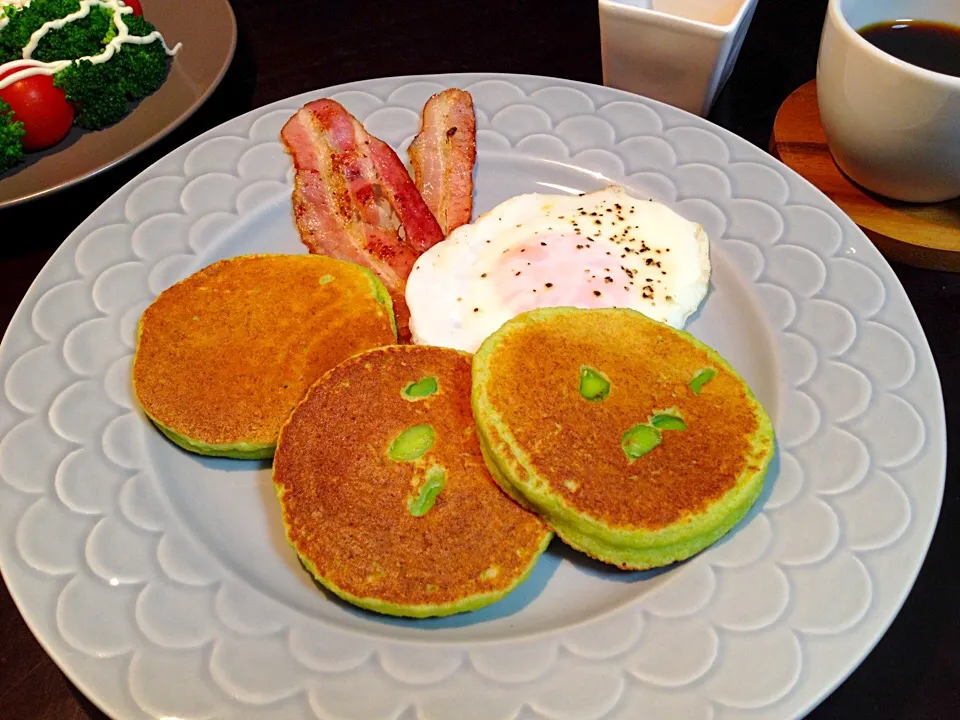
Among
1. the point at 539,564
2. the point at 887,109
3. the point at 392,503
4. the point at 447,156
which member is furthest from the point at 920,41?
the point at 392,503

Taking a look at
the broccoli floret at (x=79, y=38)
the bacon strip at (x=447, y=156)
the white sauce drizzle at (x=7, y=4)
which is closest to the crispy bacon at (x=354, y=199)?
the bacon strip at (x=447, y=156)

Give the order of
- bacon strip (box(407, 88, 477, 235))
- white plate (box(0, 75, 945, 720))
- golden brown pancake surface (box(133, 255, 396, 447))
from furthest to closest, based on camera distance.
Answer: bacon strip (box(407, 88, 477, 235)) < golden brown pancake surface (box(133, 255, 396, 447)) < white plate (box(0, 75, 945, 720))

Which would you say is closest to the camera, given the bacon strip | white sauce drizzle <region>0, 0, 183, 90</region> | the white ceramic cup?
the white ceramic cup

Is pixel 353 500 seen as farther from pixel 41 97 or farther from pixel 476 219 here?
pixel 41 97

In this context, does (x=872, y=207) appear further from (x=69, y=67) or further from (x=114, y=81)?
(x=69, y=67)

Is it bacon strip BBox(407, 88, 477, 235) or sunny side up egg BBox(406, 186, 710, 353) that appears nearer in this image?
sunny side up egg BBox(406, 186, 710, 353)

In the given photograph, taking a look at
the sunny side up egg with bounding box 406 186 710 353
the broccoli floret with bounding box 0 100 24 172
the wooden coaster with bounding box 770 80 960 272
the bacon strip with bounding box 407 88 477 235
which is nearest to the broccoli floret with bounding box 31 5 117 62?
the broccoli floret with bounding box 0 100 24 172

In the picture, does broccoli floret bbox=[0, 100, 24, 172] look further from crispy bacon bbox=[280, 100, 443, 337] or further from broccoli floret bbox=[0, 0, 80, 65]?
crispy bacon bbox=[280, 100, 443, 337]
